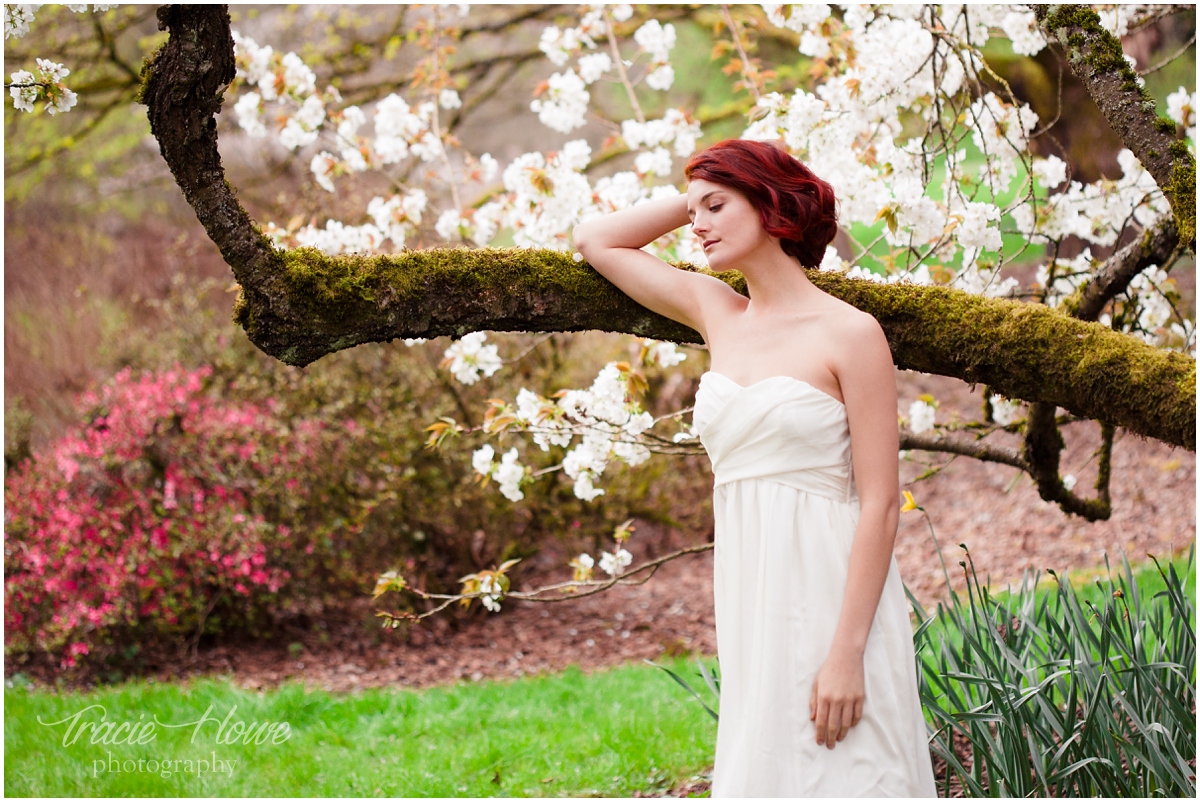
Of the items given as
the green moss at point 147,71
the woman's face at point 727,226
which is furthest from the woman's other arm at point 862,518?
the green moss at point 147,71

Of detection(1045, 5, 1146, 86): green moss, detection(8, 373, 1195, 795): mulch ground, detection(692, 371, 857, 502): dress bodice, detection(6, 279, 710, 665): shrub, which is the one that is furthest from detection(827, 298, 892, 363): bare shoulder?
detection(6, 279, 710, 665): shrub

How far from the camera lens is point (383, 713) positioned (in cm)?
453

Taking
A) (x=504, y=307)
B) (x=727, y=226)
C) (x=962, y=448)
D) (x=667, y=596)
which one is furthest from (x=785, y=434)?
(x=667, y=596)

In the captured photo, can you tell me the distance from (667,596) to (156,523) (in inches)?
141

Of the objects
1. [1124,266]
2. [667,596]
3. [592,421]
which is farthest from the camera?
[667,596]

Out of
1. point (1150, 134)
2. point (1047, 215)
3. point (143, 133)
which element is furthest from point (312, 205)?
point (1150, 134)

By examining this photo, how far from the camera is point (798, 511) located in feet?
6.40

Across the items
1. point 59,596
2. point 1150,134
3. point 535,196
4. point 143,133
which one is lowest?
point 59,596

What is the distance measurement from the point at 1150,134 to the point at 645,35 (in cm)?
295

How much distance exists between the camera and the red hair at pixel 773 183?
80.1 inches

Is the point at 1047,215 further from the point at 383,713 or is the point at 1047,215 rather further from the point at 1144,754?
the point at 383,713

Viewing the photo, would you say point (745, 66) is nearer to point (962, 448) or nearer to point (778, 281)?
point (962, 448)

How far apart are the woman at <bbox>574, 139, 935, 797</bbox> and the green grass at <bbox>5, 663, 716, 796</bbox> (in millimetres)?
1734

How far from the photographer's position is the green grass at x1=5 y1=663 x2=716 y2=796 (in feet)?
11.9
